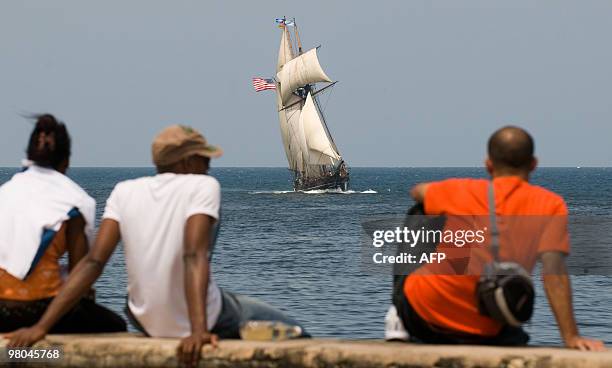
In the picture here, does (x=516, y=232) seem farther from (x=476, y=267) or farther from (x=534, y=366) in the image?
(x=534, y=366)

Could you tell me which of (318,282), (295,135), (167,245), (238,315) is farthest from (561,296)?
(295,135)

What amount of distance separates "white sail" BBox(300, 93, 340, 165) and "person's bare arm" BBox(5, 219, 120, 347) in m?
86.2

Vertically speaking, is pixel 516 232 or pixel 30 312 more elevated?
pixel 516 232

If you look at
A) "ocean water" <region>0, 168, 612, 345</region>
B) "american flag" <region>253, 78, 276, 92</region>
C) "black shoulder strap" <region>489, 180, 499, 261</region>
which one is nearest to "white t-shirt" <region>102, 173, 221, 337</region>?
"black shoulder strap" <region>489, 180, 499, 261</region>

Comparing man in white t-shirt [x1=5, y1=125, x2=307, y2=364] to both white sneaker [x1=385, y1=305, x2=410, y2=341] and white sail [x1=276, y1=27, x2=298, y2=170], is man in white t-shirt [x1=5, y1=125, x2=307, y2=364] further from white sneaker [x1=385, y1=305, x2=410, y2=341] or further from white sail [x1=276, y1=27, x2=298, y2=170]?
white sail [x1=276, y1=27, x2=298, y2=170]

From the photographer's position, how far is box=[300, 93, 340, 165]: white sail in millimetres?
90688

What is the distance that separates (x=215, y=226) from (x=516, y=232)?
117cm

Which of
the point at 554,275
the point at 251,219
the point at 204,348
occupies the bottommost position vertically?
the point at 251,219

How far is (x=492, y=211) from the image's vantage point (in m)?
3.92

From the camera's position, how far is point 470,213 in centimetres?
395

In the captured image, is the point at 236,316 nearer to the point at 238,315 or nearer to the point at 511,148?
the point at 238,315

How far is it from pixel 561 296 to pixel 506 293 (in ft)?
0.95

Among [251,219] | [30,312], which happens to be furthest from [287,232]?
[30,312]

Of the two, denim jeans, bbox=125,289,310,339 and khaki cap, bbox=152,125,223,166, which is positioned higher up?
khaki cap, bbox=152,125,223,166
